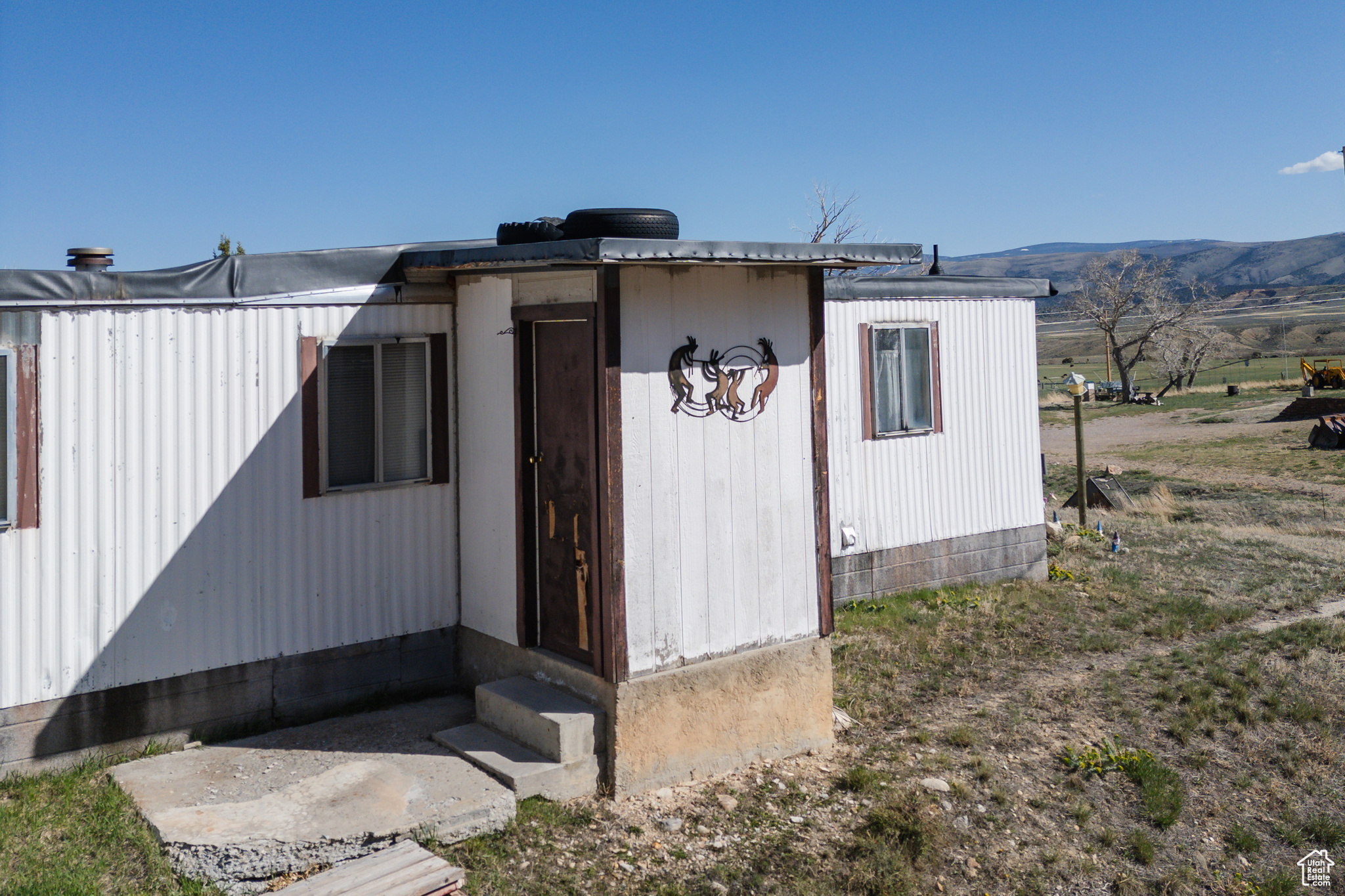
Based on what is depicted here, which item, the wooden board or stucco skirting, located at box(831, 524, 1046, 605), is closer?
the wooden board

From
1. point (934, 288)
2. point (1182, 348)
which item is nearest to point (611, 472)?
point (934, 288)

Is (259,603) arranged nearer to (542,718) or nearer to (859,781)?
(542,718)

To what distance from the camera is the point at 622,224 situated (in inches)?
252

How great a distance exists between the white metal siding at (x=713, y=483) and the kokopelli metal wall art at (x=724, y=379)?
0.05 metres

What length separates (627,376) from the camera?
590 cm

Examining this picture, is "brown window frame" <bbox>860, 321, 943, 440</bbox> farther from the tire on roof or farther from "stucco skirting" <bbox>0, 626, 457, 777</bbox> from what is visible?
"stucco skirting" <bbox>0, 626, 457, 777</bbox>

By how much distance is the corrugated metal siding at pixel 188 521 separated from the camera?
5.86m

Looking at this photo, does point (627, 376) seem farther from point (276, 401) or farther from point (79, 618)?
point (79, 618)

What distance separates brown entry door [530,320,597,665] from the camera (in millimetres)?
6055

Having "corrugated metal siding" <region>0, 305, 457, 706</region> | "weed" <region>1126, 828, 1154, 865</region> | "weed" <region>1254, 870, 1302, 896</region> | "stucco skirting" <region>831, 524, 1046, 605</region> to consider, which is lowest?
"weed" <region>1254, 870, 1302, 896</region>

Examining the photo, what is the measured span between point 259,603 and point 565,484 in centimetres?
213

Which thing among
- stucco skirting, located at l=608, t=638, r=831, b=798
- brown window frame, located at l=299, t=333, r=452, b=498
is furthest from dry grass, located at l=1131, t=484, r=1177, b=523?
brown window frame, located at l=299, t=333, r=452, b=498

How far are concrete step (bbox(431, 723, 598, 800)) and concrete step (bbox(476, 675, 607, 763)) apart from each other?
0.16 ft

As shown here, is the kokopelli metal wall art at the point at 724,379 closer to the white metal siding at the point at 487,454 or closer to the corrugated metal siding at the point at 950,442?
the white metal siding at the point at 487,454
